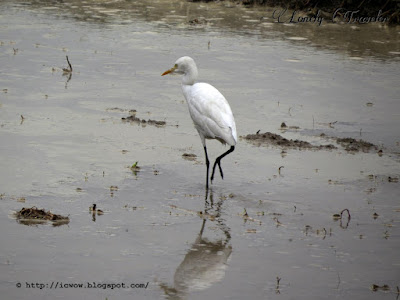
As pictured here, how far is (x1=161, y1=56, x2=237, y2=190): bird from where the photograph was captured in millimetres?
8422

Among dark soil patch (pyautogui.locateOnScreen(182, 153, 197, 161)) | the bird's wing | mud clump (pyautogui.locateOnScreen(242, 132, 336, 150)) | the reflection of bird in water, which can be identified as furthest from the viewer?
mud clump (pyautogui.locateOnScreen(242, 132, 336, 150))

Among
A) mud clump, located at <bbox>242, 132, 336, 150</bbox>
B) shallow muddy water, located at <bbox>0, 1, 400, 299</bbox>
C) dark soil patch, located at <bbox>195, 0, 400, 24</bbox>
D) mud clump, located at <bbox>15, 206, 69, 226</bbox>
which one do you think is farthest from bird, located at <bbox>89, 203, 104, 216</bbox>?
dark soil patch, located at <bbox>195, 0, 400, 24</bbox>

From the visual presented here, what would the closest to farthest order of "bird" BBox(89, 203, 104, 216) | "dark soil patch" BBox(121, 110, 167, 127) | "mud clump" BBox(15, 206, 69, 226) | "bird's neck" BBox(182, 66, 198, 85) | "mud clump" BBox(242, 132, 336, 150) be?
"mud clump" BBox(15, 206, 69, 226)
"bird" BBox(89, 203, 104, 216)
"bird's neck" BBox(182, 66, 198, 85)
"mud clump" BBox(242, 132, 336, 150)
"dark soil patch" BBox(121, 110, 167, 127)

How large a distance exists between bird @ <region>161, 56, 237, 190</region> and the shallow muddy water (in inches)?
19.5

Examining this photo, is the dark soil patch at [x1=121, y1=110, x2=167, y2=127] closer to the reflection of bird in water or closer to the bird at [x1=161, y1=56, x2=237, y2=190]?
the bird at [x1=161, y1=56, x2=237, y2=190]

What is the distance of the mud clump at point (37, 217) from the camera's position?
6.89 meters

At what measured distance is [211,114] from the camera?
28.1ft

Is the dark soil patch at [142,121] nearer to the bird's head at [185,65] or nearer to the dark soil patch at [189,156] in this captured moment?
the dark soil patch at [189,156]

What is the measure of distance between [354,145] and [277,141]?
1.03 meters

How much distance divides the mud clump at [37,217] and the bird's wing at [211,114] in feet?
7.22

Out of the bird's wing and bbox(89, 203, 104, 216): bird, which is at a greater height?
the bird's wing

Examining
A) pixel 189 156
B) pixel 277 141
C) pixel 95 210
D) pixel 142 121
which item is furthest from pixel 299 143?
pixel 95 210

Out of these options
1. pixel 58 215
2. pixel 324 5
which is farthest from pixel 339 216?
pixel 324 5

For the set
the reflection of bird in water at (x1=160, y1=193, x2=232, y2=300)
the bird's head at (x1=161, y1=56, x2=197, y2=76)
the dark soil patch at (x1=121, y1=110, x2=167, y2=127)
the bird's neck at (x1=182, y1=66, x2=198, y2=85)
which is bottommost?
the dark soil patch at (x1=121, y1=110, x2=167, y2=127)
